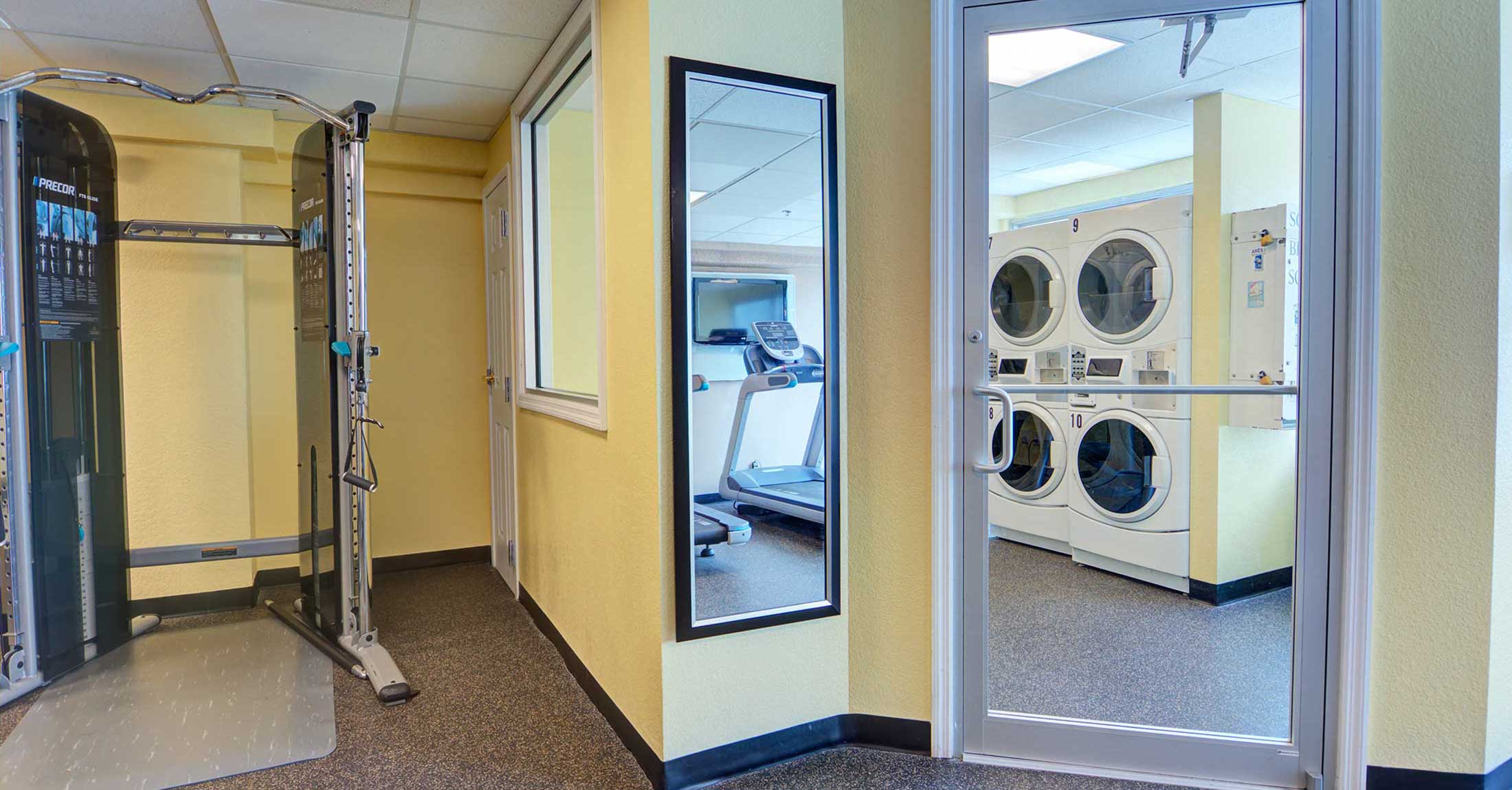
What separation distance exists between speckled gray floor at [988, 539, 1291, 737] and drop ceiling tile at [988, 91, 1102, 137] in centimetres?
117

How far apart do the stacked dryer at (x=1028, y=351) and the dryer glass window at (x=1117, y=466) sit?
14 centimetres

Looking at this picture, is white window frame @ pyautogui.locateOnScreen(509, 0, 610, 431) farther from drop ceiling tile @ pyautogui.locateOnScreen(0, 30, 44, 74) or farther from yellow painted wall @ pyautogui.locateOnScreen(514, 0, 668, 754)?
drop ceiling tile @ pyautogui.locateOnScreen(0, 30, 44, 74)

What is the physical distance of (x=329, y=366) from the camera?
2.95m

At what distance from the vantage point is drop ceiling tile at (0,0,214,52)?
246 cm

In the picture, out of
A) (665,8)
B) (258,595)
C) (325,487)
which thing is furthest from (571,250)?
(258,595)

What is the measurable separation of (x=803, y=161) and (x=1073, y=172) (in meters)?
0.90

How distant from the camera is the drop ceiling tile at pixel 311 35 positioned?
250 cm

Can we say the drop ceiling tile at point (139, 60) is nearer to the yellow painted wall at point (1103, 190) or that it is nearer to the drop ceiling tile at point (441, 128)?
the drop ceiling tile at point (441, 128)

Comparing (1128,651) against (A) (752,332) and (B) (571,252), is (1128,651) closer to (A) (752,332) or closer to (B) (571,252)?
(A) (752,332)

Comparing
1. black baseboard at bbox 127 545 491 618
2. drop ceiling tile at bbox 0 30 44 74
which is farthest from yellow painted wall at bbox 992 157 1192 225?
black baseboard at bbox 127 545 491 618

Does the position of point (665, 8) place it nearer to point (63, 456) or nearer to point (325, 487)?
point (325, 487)

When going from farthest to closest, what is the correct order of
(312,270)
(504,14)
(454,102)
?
(454,102), (312,270), (504,14)

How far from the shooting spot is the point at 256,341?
12.2 ft

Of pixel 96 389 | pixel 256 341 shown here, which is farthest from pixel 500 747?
pixel 256 341
